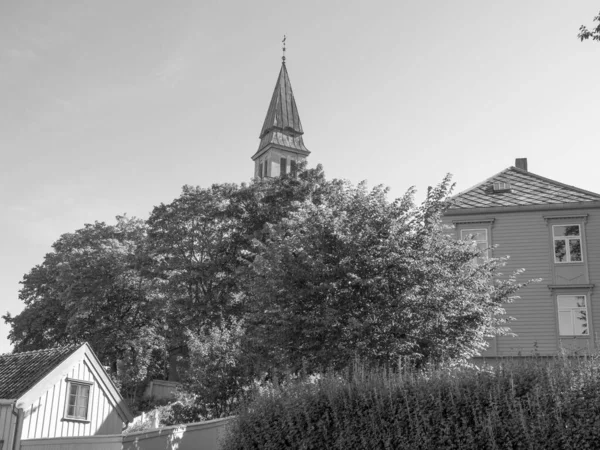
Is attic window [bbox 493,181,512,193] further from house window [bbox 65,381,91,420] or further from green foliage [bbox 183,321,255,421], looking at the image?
house window [bbox 65,381,91,420]

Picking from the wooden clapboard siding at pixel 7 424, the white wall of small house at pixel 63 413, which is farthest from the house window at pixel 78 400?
the wooden clapboard siding at pixel 7 424

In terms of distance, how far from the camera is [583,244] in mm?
29281

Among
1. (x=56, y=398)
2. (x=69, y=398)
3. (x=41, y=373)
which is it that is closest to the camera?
(x=41, y=373)

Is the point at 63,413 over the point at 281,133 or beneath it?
beneath

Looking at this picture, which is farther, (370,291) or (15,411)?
(15,411)

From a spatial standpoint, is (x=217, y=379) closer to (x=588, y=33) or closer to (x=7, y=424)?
(x=7, y=424)

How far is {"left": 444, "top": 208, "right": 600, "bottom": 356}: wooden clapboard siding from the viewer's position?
93.5 feet

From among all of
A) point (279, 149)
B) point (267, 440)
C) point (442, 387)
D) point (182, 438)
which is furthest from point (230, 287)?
point (279, 149)

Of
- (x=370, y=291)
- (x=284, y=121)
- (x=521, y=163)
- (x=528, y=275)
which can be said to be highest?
(x=284, y=121)

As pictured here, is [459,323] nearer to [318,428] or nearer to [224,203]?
[318,428]

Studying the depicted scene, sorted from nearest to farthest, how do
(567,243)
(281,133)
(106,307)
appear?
(567,243) < (106,307) < (281,133)

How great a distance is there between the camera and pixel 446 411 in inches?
477

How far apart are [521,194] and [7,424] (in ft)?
71.4

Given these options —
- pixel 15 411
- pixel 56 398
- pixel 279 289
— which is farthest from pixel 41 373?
pixel 279 289
